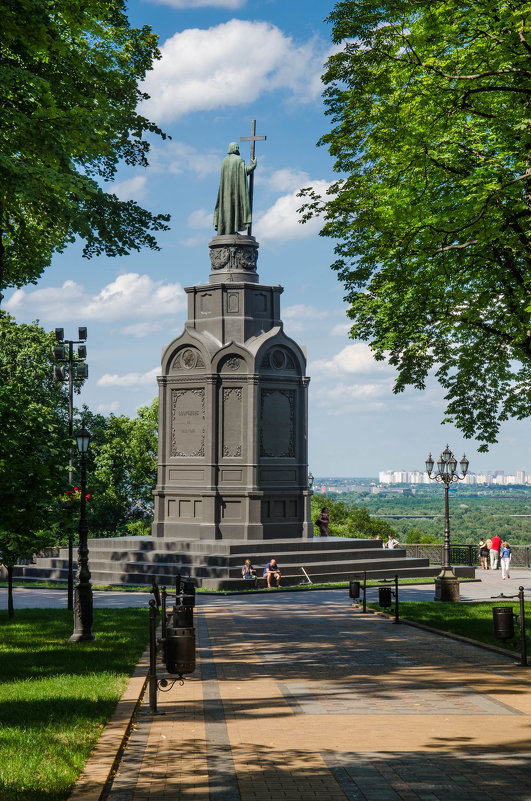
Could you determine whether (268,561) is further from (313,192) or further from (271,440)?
(313,192)

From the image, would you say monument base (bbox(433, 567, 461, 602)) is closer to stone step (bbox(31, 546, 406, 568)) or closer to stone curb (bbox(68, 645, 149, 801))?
stone step (bbox(31, 546, 406, 568))

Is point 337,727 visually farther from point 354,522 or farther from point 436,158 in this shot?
point 354,522

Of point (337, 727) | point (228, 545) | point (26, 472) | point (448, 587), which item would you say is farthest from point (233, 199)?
point (337, 727)

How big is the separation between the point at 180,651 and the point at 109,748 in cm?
279

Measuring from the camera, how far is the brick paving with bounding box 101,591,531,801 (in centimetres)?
849

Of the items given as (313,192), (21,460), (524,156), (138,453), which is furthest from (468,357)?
(138,453)

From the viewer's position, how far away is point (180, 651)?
12359 millimetres

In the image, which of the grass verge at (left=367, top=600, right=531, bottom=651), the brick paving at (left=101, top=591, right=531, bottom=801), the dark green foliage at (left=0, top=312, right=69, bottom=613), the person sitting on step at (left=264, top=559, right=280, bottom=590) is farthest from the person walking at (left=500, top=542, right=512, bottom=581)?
the dark green foliage at (left=0, top=312, right=69, bottom=613)

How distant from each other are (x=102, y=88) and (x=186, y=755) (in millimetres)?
16031

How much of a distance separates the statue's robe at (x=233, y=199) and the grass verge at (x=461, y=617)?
17433 millimetres

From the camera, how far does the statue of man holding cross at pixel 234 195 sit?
123 feet

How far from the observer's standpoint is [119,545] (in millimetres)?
36344

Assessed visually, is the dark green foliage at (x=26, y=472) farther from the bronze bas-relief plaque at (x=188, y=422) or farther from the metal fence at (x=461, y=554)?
the metal fence at (x=461, y=554)

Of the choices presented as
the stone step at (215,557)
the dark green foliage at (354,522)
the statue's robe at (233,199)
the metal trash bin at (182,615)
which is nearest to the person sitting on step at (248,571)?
the stone step at (215,557)
